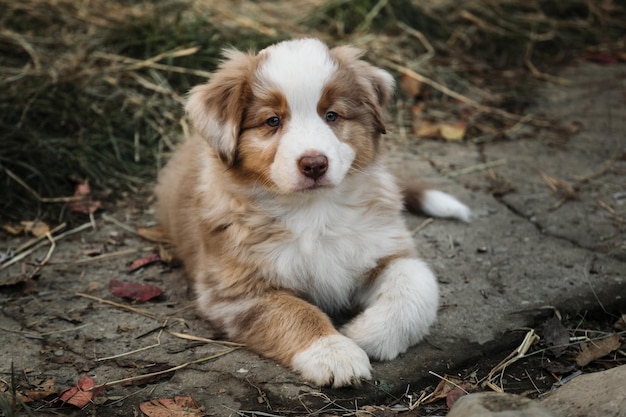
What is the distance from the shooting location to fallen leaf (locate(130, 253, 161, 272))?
4547 millimetres

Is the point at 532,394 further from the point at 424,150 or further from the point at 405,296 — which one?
the point at 424,150

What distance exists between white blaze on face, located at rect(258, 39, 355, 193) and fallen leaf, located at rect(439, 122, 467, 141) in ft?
8.92

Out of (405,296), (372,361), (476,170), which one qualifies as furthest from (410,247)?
(476,170)

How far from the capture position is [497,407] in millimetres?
2695

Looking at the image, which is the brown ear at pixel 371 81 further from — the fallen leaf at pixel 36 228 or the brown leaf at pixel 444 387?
the fallen leaf at pixel 36 228

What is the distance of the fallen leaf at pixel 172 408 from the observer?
313 cm

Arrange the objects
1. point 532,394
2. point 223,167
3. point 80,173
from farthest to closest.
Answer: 1. point 80,173
2. point 223,167
3. point 532,394

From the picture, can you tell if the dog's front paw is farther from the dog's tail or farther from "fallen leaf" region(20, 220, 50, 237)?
"fallen leaf" region(20, 220, 50, 237)

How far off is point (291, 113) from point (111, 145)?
8.37 feet

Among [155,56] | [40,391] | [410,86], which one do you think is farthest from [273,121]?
[410,86]

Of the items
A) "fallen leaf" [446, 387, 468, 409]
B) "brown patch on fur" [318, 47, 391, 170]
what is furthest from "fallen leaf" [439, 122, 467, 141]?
"fallen leaf" [446, 387, 468, 409]

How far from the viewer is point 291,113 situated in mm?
3602

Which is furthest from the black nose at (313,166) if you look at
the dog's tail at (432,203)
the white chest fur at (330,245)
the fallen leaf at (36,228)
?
the fallen leaf at (36,228)

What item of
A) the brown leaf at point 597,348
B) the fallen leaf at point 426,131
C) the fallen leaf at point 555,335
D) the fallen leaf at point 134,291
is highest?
the brown leaf at point 597,348
